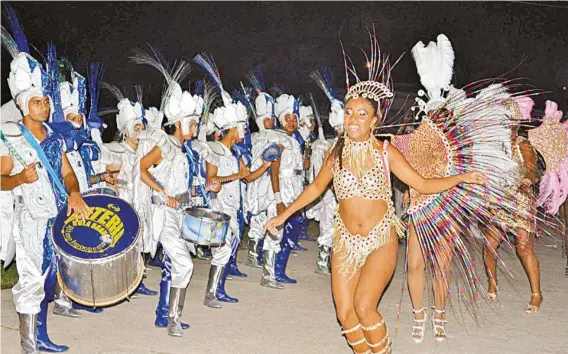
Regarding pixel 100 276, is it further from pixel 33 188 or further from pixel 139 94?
pixel 139 94

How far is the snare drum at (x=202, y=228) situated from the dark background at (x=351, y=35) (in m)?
11.3

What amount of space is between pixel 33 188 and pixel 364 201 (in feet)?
7.68

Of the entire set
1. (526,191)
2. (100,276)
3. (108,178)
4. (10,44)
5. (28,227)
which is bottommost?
(100,276)

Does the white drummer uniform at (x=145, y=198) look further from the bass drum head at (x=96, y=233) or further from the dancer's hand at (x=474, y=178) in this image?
the dancer's hand at (x=474, y=178)

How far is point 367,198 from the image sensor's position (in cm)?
470

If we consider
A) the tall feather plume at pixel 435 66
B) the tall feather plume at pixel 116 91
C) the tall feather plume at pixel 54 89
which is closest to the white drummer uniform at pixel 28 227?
the tall feather plume at pixel 54 89

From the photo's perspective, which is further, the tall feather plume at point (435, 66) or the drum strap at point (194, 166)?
the drum strap at point (194, 166)

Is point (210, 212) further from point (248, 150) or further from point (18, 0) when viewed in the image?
point (18, 0)

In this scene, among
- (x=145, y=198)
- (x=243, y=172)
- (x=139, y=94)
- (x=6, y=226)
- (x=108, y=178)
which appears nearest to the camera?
(x=6, y=226)

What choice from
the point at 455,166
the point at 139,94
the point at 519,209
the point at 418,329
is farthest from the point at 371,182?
the point at 139,94

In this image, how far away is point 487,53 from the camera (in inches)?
782

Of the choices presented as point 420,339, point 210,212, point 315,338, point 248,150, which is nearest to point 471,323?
point 420,339

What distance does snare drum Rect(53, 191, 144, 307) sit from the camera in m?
4.95

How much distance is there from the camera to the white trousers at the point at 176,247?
5.88m
